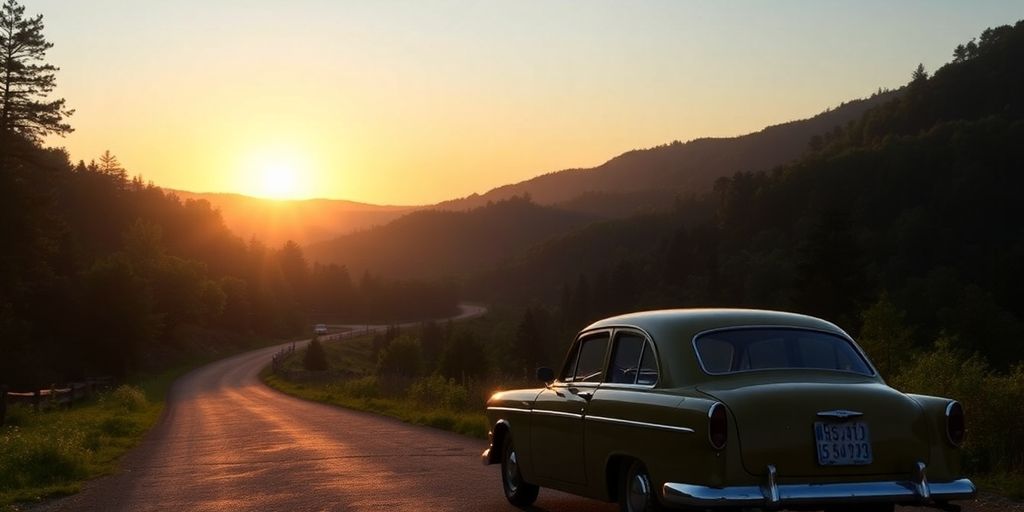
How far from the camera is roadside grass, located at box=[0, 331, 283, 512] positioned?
1492 centimetres

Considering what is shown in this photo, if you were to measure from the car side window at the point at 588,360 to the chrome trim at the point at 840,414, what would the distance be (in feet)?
8.27

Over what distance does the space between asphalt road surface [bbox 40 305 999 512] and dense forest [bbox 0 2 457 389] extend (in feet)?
106

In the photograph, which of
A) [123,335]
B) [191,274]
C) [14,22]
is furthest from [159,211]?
[14,22]

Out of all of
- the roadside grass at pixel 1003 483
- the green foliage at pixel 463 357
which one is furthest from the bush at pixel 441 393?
the green foliage at pixel 463 357

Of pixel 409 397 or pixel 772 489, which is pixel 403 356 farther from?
pixel 772 489

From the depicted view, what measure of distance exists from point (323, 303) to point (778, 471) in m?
176

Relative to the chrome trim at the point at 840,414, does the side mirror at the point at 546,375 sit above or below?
above

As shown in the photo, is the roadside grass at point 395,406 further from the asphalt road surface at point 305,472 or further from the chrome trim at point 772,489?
the chrome trim at point 772,489

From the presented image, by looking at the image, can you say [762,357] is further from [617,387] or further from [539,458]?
[539,458]

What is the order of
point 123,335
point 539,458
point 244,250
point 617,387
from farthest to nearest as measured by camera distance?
point 244,250
point 123,335
point 539,458
point 617,387

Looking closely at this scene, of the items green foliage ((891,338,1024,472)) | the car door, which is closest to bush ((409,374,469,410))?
green foliage ((891,338,1024,472))

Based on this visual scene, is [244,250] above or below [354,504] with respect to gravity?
above

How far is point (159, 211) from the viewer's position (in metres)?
133

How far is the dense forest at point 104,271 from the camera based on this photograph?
57.2 metres
